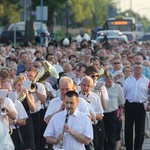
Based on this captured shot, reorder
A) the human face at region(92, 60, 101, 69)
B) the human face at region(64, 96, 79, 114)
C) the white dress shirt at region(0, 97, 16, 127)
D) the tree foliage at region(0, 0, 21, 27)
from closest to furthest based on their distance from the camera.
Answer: the human face at region(64, 96, 79, 114) < the white dress shirt at region(0, 97, 16, 127) < the human face at region(92, 60, 101, 69) < the tree foliage at region(0, 0, 21, 27)

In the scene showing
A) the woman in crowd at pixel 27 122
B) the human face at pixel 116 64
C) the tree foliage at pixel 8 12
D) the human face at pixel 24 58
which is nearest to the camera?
the woman in crowd at pixel 27 122

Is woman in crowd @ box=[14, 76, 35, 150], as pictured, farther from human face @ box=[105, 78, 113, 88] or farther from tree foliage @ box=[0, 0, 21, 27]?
tree foliage @ box=[0, 0, 21, 27]

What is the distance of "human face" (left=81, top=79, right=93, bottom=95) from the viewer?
1286cm

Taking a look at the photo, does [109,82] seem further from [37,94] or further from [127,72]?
[127,72]

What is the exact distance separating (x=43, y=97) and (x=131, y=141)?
9.99ft

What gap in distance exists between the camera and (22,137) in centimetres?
1331

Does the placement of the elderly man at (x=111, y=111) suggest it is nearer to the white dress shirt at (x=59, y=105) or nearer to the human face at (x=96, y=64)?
the human face at (x=96, y=64)

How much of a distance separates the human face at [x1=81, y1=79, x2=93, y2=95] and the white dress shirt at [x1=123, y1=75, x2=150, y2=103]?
3.86 m

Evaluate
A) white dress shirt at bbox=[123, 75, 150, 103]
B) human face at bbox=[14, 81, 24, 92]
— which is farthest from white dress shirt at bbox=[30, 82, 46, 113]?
white dress shirt at bbox=[123, 75, 150, 103]

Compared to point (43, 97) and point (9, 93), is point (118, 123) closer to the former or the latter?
point (43, 97)

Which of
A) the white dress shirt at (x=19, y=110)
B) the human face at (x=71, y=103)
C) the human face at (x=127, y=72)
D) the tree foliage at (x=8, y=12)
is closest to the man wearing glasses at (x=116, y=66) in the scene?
the human face at (x=127, y=72)

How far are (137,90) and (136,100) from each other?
0.19 metres

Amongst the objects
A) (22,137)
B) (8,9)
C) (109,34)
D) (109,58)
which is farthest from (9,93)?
(8,9)

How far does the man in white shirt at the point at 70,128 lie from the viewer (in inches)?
417
